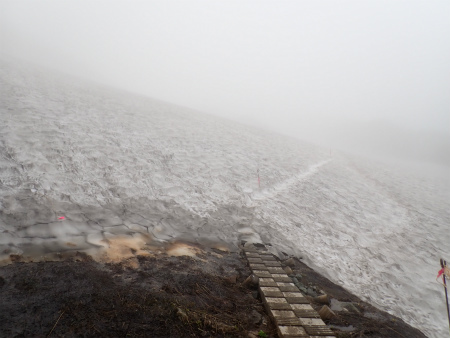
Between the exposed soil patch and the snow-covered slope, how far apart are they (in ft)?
3.45

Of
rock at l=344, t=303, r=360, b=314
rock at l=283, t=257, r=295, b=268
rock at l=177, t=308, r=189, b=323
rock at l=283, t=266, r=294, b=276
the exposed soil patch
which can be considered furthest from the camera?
rock at l=283, t=257, r=295, b=268

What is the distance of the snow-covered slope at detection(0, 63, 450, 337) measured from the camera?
19.5 feet

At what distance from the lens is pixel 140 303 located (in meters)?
3.65

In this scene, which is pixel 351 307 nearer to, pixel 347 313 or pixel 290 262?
pixel 347 313

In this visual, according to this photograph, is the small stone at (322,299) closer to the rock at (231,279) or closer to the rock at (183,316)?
the rock at (231,279)

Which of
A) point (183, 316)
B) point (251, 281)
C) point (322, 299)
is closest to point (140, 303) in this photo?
point (183, 316)

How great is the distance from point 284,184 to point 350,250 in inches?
192

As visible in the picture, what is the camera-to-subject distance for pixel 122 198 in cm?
727

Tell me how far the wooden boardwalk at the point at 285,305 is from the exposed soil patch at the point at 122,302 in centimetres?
21

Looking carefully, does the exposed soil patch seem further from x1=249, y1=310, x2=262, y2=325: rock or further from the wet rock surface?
the wet rock surface

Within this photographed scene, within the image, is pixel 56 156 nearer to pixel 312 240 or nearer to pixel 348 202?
pixel 312 240

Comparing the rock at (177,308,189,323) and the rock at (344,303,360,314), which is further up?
the rock at (177,308,189,323)

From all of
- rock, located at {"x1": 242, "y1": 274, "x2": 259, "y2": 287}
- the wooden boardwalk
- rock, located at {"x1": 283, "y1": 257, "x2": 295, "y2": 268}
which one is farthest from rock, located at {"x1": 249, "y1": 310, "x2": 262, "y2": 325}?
rock, located at {"x1": 283, "y1": 257, "x2": 295, "y2": 268}

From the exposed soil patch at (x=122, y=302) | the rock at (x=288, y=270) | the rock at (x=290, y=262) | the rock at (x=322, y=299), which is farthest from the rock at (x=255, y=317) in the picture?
the rock at (x=290, y=262)
